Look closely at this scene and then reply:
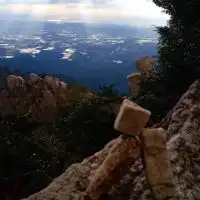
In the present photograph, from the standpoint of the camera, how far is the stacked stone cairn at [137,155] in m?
12.4

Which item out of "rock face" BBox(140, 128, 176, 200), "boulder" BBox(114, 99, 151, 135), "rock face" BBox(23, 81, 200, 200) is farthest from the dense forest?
"rock face" BBox(140, 128, 176, 200)

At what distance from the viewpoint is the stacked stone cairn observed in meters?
12.4

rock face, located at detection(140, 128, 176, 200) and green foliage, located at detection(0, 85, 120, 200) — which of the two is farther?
green foliage, located at detection(0, 85, 120, 200)

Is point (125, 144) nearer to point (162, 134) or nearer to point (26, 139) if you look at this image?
point (162, 134)

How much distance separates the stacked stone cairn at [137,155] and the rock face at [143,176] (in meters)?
0.49

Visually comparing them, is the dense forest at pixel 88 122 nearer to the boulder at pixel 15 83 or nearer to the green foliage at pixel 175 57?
the green foliage at pixel 175 57

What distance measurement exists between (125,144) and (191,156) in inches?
116

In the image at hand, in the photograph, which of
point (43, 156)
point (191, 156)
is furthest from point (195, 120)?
point (43, 156)

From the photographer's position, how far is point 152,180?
12.5 meters

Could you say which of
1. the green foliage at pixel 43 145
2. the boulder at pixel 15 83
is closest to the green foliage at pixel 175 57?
the green foliage at pixel 43 145

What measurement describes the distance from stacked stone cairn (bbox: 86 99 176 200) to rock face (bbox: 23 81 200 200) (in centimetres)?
49

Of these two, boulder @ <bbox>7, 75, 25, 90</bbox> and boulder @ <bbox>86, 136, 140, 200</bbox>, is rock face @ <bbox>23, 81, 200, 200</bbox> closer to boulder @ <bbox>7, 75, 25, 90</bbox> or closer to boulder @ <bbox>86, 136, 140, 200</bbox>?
boulder @ <bbox>86, 136, 140, 200</bbox>

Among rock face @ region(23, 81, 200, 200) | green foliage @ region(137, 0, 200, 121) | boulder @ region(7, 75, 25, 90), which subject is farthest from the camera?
boulder @ region(7, 75, 25, 90)

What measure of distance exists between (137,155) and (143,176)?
67 centimetres
